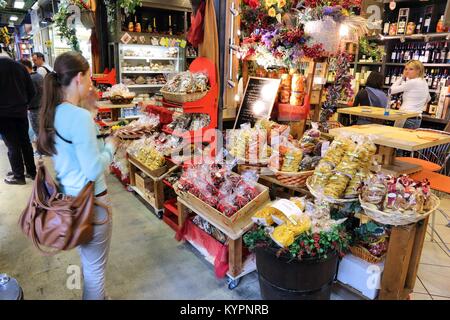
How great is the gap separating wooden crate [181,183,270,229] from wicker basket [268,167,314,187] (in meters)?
0.18

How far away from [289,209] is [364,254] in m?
0.65

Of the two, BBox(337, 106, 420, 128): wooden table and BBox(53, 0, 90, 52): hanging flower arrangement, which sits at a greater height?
BBox(53, 0, 90, 52): hanging flower arrangement

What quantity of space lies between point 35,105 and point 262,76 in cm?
381

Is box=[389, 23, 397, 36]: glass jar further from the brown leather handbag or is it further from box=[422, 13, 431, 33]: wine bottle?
the brown leather handbag

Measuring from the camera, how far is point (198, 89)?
324 centimetres

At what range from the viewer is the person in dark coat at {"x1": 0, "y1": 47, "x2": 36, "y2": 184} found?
4.10 metres

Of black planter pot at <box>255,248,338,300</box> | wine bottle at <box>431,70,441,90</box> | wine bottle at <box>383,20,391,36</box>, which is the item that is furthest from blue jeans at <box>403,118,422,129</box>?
black planter pot at <box>255,248,338,300</box>

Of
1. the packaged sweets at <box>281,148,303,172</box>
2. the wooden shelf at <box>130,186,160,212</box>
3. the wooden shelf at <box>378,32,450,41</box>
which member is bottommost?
the wooden shelf at <box>130,186,160,212</box>

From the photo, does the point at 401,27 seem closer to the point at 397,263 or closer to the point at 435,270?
the point at 435,270

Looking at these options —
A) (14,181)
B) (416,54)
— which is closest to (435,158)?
(416,54)

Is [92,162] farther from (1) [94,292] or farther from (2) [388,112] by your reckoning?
(2) [388,112]

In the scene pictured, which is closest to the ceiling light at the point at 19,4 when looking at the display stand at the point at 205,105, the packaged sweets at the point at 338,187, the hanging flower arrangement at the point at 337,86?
the display stand at the point at 205,105

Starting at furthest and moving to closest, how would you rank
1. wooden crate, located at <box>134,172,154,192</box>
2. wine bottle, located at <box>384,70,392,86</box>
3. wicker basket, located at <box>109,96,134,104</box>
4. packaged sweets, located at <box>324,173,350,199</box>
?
wine bottle, located at <box>384,70,392,86</box>, wicker basket, located at <box>109,96,134,104</box>, wooden crate, located at <box>134,172,154,192</box>, packaged sweets, located at <box>324,173,350,199</box>

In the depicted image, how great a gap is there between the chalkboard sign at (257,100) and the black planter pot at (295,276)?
5.64 ft
